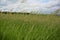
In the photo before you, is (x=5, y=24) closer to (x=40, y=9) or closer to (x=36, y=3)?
(x=40, y=9)

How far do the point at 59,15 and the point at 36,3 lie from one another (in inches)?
12.8

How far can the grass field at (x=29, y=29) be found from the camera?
1.02 m

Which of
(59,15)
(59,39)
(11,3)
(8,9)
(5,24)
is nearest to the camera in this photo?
(59,39)

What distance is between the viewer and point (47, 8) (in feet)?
4.83

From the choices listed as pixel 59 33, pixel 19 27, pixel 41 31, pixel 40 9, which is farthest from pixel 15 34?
pixel 40 9

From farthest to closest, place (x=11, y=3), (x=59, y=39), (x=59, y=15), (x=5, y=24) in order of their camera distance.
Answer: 1. (x=11, y=3)
2. (x=59, y=15)
3. (x=5, y=24)
4. (x=59, y=39)

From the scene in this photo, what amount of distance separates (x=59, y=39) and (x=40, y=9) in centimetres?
52

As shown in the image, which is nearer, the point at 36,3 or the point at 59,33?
the point at 59,33

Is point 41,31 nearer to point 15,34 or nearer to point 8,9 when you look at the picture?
point 15,34

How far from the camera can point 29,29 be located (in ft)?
3.50

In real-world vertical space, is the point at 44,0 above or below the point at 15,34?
above

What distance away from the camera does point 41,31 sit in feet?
3.40

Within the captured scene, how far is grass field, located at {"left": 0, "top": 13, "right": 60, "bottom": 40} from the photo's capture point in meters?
1.02

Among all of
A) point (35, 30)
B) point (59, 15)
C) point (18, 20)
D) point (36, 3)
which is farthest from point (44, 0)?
point (35, 30)
